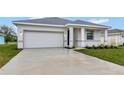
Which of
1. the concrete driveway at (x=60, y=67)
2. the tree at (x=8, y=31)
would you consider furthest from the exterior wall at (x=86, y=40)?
the tree at (x=8, y=31)

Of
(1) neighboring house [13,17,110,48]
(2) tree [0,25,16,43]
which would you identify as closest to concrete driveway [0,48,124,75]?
(1) neighboring house [13,17,110,48]

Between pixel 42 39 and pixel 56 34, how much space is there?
1.98 m

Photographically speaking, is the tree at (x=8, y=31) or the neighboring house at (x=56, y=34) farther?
the tree at (x=8, y=31)

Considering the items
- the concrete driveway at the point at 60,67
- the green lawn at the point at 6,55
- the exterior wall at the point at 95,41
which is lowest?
the green lawn at the point at 6,55

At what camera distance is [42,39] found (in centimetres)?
1975

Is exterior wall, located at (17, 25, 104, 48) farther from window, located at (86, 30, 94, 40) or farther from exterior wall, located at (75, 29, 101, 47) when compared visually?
window, located at (86, 30, 94, 40)

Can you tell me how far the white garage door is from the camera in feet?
61.9

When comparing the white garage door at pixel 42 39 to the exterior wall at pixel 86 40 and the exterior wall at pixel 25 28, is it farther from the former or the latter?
the exterior wall at pixel 86 40

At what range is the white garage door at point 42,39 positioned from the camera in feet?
61.9

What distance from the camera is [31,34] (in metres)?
A: 19.0
